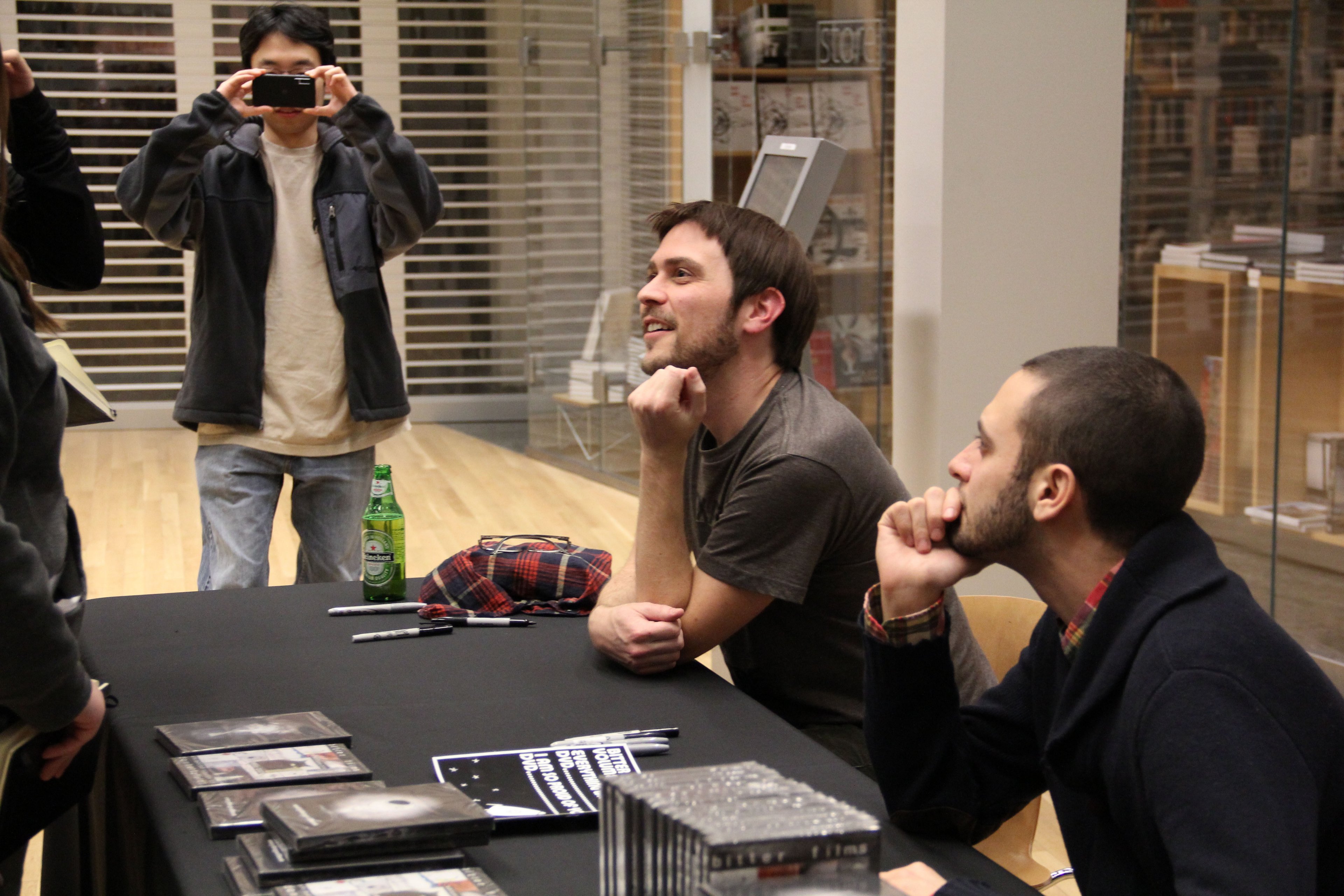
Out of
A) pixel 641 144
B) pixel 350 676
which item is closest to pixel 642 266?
pixel 641 144

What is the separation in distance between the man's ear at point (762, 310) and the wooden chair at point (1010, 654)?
551 mm

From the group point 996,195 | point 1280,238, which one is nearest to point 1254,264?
point 1280,238

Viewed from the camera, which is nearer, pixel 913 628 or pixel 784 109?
pixel 913 628

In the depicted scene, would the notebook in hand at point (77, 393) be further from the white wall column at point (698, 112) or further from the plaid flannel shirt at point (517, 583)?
the white wall column at point (698, 112)

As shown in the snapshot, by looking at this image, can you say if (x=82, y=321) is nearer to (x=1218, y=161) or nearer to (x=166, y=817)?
(x=1218, y=161)

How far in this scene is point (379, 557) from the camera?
2.29 m

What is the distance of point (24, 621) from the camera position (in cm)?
139

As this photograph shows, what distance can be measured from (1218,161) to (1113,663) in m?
3.02

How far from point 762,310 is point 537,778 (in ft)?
3.23

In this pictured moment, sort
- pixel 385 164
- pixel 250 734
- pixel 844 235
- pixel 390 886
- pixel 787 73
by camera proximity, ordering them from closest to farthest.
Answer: pixel 390 886
pixel 250 734
pixel 385 164
pixel 844 235
pixel 787 73

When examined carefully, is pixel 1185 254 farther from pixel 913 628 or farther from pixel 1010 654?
pixel 913 628

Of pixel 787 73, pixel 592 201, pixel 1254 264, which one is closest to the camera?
pixel 1254 264

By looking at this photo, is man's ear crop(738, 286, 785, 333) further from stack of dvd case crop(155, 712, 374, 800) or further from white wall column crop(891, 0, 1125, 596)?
white wall column crop(891, 0, 1125, 596)

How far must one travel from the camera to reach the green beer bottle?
2.28 m
